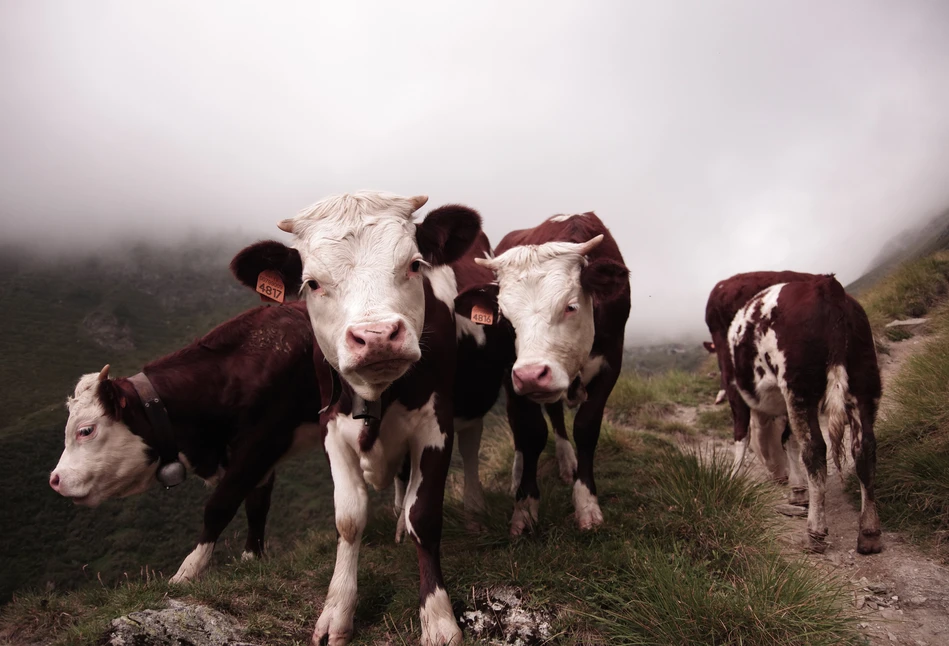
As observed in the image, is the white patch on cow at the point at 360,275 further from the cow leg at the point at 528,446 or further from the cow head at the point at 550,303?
the cow leg at the point at 528,446

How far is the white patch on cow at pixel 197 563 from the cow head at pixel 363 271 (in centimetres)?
284

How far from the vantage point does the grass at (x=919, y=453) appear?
4.28 metres

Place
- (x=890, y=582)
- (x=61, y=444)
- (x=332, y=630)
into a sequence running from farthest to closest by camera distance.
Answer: (x=61, y=444) < (x=890, y=582) < (x=332, y=630)

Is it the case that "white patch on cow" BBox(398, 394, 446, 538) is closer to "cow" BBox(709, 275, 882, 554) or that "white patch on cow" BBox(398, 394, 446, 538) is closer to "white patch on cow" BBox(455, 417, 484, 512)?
"white patch on cow" BBox(455, 417, 484, 512)

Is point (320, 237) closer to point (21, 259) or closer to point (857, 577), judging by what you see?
point (857, 577)

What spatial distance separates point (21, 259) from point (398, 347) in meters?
31.1

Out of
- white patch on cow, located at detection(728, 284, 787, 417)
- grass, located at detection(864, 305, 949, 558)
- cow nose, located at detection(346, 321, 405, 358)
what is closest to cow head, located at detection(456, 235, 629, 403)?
cow nose, located at detection(346, 321, 405, 358)

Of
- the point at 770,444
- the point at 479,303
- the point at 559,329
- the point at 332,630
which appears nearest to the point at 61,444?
the point at 332,630

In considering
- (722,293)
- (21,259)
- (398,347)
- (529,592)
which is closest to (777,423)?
(722,293)

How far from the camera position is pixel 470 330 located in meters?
4.55

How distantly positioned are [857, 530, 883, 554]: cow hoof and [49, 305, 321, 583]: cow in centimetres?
481

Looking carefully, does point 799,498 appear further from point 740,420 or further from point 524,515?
point 524,515

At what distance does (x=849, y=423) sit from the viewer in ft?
14.2

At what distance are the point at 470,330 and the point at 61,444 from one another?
1238 centimetres
